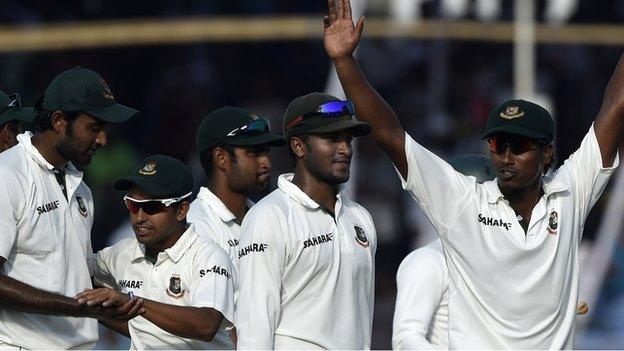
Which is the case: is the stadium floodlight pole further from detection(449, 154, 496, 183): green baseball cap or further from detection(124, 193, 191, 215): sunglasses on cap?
detection(124, 193, 191, 215): sunglasses on cap

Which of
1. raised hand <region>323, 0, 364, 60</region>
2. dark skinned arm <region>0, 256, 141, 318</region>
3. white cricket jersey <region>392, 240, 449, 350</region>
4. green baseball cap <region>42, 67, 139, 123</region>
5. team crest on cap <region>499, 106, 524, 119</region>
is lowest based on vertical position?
white cricket jersey <region>392, 240, 449, 350</region>

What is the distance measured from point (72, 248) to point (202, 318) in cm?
67

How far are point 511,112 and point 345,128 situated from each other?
2.46ft

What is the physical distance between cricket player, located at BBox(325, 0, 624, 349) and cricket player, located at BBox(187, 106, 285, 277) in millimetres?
1276

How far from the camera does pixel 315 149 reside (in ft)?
21.6

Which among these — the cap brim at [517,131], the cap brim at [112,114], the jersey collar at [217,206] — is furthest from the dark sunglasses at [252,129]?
the cap brim at [517,131]

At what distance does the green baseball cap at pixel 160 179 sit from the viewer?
6449mm

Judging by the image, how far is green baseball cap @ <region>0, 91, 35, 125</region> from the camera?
709cm

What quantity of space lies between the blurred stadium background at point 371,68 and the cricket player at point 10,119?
650 centimetres

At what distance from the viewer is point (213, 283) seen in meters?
6.29

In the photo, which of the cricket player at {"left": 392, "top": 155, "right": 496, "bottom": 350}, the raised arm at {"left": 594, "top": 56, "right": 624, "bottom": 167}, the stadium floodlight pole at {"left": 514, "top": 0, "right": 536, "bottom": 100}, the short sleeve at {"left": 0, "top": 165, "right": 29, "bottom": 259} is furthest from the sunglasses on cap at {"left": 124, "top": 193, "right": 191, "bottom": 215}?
the stadium floodlight pole at {"left": 514, "top": 0, "right": 536, "bottom": 100}

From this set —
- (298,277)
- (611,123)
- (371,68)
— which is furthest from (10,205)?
(371,68)

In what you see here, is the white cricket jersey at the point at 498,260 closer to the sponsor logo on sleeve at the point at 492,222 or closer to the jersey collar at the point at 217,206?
the sponsor logo on sleeve at the point at 492,222

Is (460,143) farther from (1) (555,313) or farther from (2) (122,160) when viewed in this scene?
(1) (555,313)
